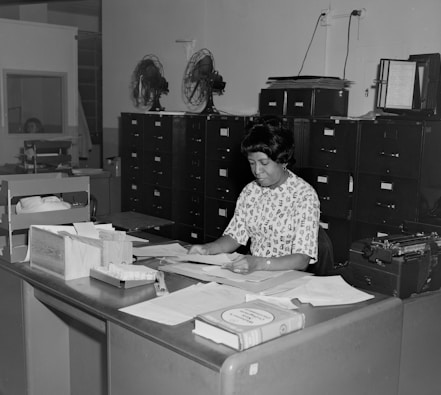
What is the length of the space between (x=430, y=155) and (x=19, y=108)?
5.07 metres

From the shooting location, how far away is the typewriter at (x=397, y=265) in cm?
212

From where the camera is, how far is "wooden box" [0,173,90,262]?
2271mm

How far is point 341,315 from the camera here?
65.9 inches

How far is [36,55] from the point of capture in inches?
266

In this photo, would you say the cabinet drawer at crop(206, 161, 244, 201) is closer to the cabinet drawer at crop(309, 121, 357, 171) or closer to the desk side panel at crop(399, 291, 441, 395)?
the cabinet drawer at crop(309, 121, 357, 171)

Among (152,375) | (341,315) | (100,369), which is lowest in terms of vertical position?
(100,369)

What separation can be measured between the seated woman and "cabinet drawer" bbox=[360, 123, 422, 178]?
135 cm

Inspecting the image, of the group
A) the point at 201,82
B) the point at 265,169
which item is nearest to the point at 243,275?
the point at 265,169

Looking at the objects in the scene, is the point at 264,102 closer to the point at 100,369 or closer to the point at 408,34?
the point at 408,34

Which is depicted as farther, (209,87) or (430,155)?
(209,87)

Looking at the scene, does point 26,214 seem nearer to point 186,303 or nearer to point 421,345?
point 186,303

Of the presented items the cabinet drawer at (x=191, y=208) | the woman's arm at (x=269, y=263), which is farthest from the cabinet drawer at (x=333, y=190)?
the woman's arm at (x=269, y=263)

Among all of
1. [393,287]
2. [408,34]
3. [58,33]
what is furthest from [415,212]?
[58,33]

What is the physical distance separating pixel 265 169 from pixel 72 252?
88 centimetres
